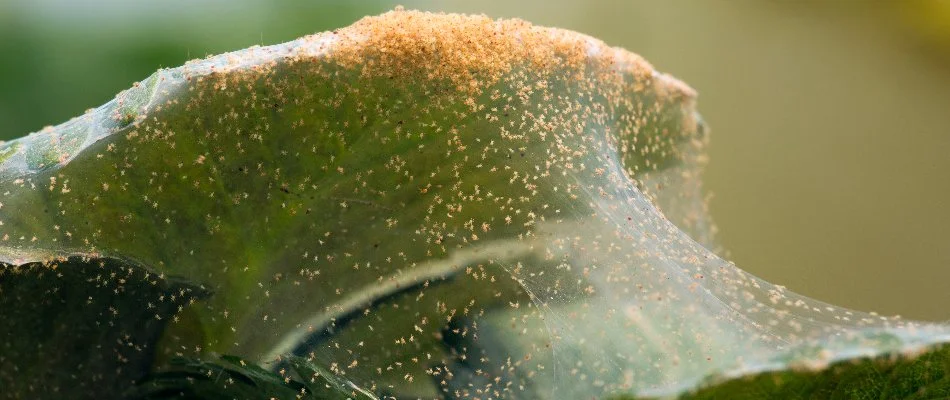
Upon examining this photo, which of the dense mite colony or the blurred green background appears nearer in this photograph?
the dense mite colony

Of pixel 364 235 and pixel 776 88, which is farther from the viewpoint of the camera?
pixel 776 88

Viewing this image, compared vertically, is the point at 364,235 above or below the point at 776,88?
below

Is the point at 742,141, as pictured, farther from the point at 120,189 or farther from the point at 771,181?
the point at 120,189

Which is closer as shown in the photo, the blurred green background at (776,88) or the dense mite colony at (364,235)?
the dense mite colony at (364,235)

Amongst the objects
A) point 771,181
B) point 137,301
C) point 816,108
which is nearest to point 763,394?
point 137,301
